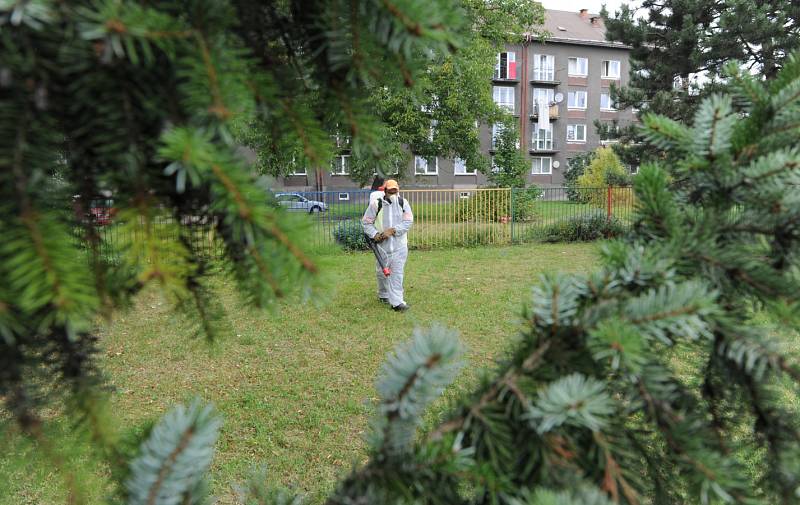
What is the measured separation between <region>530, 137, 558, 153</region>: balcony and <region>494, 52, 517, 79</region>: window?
4.73 m

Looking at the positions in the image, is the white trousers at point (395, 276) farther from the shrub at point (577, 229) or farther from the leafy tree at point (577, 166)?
the leafy tree at point (577, 166)

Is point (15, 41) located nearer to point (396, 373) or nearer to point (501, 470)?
point (396, 373)

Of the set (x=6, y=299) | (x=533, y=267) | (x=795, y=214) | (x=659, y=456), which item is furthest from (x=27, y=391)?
(x=533, y=267)

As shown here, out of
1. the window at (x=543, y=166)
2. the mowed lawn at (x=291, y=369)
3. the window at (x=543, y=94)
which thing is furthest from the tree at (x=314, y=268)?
the window at (x=543, y=166)

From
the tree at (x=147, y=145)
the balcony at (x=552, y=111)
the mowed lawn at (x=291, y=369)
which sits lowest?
the mowed lawn at (x=291, y=369)

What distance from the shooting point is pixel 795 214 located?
0.79 metres

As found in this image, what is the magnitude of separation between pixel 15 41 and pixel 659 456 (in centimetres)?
110

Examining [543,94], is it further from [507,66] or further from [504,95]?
[507,66]

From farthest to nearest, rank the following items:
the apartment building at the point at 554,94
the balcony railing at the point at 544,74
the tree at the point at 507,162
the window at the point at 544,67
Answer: the balcony railing at the point at 544,74
the window at the point at 544,67
the apartment building at the point at 554,94
the tree at the point at 507,162

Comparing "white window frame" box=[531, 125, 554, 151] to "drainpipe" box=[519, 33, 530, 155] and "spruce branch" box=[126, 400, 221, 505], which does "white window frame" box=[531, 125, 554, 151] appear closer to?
"drainpipe" box=[519, 33, 530, 155]

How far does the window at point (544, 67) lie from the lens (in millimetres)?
36531

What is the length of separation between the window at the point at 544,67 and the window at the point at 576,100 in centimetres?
205

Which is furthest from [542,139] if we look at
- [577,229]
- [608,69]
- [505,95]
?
[577,229]

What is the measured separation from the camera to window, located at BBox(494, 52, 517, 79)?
117ft
